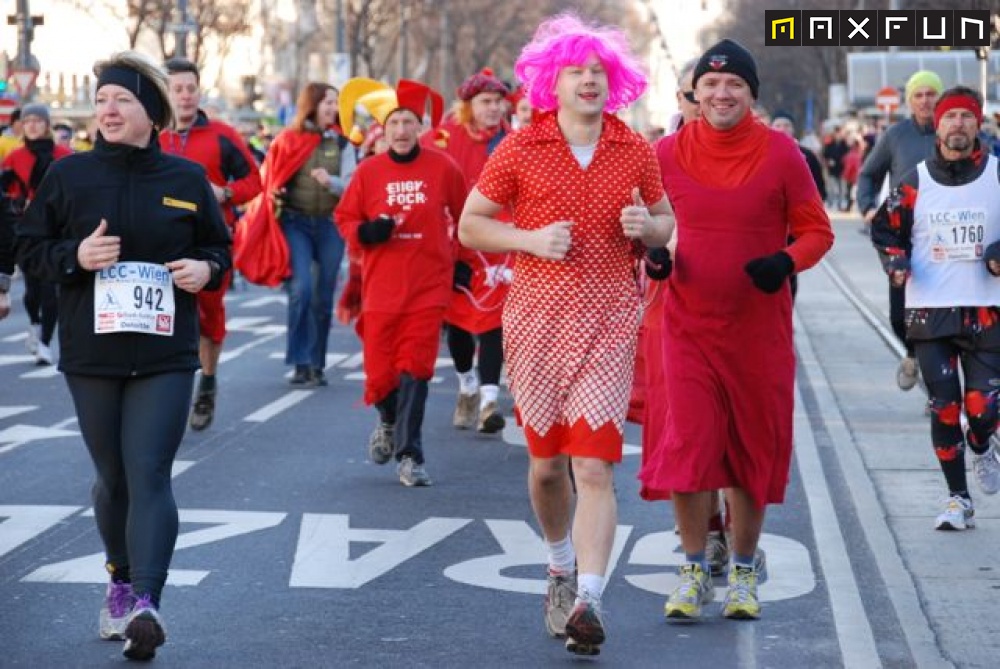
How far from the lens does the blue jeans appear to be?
15.6m

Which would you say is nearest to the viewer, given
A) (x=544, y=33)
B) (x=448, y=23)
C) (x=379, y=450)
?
(x=544, y=33)

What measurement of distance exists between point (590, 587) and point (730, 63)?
5.85ft

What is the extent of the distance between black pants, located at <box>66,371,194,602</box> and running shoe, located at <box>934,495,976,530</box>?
377cm

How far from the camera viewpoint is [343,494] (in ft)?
35.0

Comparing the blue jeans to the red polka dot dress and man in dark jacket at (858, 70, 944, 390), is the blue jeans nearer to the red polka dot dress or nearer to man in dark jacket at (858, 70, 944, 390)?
man in dark jacket at (858, 70, 944, 390)

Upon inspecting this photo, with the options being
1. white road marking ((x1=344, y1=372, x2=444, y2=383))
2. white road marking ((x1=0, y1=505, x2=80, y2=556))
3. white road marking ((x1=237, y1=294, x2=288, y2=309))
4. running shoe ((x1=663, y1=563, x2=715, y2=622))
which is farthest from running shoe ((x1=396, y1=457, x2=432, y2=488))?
white road marking ((x1=237, y1=294, x2=288, y2=309))

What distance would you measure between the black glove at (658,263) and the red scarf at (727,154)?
35 centimetres

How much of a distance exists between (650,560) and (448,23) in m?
65.9

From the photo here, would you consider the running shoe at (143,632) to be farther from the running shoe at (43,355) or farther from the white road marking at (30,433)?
the running shoe at (43,355)

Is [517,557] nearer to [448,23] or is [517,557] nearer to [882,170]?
[882,170]

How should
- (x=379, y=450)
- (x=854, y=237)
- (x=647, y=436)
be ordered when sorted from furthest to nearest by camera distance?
(x=854, y=237), (x=379, y=450), (x=647, y=436)

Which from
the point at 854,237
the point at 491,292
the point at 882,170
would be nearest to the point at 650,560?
the point at 491,292

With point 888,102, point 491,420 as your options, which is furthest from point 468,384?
point 888,102

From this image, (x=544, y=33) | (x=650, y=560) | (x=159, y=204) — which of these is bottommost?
(x=650, y=560)
